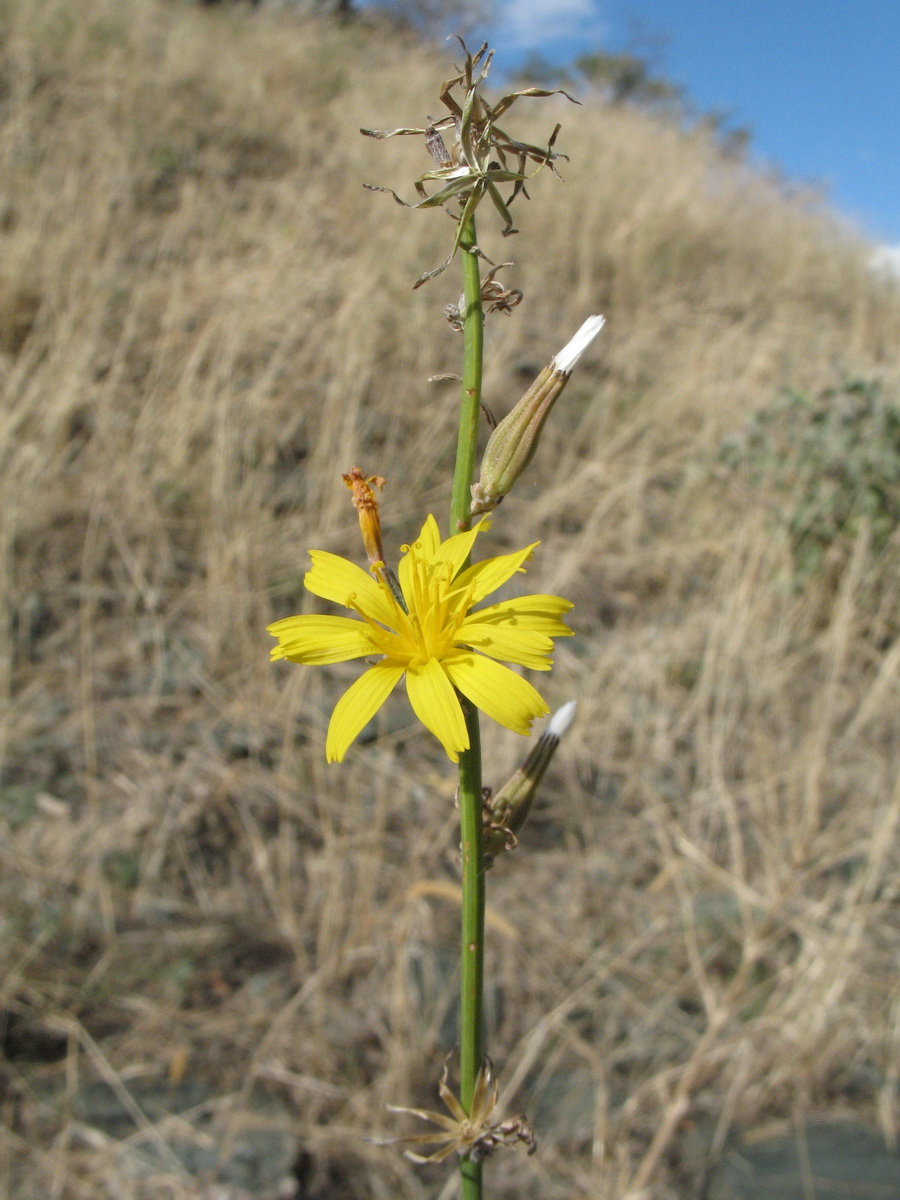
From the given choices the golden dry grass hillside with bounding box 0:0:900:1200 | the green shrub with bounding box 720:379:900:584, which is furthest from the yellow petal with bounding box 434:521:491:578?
the green shrub with bounding box 720:379:900:584

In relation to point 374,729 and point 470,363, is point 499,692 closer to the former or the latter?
point 470,363

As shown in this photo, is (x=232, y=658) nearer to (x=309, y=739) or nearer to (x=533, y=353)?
(x=309, y=739)

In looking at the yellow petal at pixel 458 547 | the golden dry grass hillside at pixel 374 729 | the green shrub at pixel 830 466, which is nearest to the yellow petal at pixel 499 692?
the yellow petal at pixel 458 547

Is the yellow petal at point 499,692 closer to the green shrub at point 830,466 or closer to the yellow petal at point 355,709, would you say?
the yellow petal at point 355,709

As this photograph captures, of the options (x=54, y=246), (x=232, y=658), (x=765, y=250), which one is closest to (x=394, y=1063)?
(x=232, y=658)

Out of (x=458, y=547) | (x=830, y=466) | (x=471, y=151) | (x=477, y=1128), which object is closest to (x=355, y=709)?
(x=458, y=547)

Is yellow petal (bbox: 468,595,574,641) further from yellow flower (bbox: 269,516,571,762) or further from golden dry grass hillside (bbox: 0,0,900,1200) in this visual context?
golden dry grass hillside (bbox: 0,0,900,1200)
